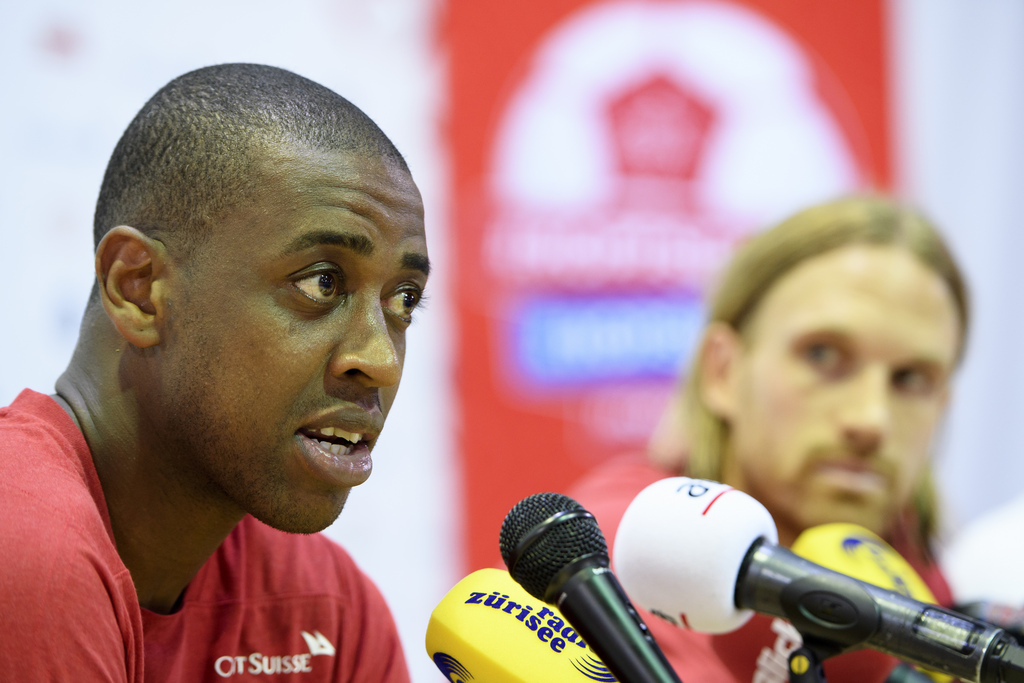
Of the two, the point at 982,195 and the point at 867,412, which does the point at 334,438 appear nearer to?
the point at 867,412

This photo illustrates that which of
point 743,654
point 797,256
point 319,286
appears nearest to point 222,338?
point 319,286

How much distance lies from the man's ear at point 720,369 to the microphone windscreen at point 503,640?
842 mm

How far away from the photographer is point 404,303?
107 centimetres

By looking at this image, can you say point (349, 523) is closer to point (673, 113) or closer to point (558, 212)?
point (558, 212)

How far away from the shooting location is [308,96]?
3.48 ft

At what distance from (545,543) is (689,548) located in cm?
20

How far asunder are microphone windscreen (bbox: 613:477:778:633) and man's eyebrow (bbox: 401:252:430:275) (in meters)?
0.33

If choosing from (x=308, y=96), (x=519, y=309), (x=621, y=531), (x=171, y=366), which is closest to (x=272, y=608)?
(x=171, y=366)

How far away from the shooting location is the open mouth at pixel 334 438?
38.9 inches

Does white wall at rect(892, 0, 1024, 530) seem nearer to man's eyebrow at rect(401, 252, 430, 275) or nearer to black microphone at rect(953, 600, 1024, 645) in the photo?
black microphone at rect(953, 600, 1024, 645)

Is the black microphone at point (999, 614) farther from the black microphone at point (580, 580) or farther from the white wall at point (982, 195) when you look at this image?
the white wall at point (982, 195)

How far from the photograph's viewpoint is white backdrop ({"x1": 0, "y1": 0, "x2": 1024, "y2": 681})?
193 cm

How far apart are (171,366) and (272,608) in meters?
0.33

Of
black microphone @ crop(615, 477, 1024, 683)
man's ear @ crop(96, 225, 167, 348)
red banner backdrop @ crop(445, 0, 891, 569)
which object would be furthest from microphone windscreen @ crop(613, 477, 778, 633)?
red banner backdrop @ crop(445, 0, 891, 569)
